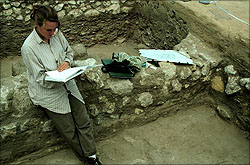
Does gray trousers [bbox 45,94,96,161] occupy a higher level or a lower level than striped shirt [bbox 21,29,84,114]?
lower

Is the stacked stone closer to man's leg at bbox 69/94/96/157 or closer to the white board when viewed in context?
the white board

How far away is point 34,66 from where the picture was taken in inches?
86.7

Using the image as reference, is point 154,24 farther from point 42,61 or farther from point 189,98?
point 42,61

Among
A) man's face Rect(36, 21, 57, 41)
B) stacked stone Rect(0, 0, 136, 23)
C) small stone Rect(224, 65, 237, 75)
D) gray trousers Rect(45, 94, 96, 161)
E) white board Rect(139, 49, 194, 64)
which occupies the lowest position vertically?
gray trousers Rect(45, 94, 96, 161)

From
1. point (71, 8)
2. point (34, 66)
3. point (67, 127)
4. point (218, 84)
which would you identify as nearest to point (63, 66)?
point (34, 66)

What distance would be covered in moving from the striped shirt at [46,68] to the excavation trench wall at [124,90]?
0.93 ft

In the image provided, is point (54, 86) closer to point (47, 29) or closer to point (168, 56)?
point (47, 29)

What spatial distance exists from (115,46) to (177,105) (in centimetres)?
237

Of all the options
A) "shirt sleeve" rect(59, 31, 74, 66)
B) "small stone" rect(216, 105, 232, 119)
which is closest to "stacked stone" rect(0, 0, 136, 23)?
"shirt sleeve" rect(59, 31, 74, 66)

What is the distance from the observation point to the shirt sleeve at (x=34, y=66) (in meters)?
2.19

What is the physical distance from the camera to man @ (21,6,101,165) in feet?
7.19

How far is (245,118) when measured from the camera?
10.5 ft

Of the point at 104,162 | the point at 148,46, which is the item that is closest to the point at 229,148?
the point at 104,162

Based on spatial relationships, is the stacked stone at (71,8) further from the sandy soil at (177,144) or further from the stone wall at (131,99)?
the sandy soil at (177,144)
